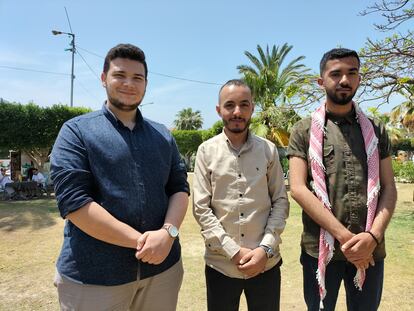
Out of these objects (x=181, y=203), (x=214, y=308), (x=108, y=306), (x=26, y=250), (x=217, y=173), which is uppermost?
(x=217, y=173)

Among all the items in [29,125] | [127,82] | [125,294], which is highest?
[29,125]

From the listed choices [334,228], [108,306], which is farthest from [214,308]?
[334,228]

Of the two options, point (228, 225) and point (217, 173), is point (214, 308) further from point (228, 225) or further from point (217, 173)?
point (217, 173)

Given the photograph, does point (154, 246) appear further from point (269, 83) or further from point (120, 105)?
point (269, 83)

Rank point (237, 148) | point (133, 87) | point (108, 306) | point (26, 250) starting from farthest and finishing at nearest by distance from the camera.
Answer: point (26, 250) → point (237, 148) → point (133, 87) → point (108, 306)

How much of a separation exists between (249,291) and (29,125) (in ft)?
57.3

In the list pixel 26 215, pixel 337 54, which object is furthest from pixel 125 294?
pixel 26 215

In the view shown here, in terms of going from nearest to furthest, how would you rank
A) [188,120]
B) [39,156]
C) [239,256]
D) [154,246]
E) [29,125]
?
[154,246], [239,256], [29,125], [39,156], [188,120]

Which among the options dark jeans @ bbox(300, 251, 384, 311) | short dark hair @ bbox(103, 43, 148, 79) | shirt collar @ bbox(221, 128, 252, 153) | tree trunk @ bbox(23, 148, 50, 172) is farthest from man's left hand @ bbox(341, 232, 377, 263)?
tree trunk @ bbox(23, 148, 50, 172)

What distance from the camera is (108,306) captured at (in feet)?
6.34

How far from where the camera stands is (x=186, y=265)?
222 inches

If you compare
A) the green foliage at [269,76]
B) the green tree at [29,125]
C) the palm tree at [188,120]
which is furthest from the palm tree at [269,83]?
the palm tree at [188,120]

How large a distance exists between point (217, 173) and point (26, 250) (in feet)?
19.1

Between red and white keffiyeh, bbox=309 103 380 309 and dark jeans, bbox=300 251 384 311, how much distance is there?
0.27 ft
